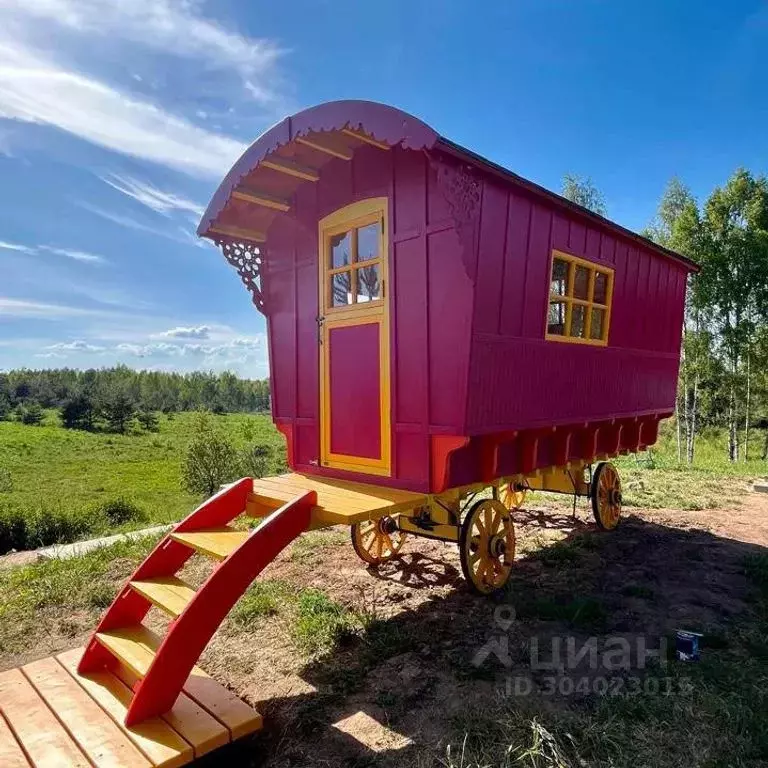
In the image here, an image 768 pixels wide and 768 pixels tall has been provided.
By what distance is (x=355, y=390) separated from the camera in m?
4.71

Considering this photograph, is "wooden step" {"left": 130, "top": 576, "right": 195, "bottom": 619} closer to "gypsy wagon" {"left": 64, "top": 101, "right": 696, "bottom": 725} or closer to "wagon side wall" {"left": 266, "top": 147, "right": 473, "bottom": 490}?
"gypsy wagon" {"left": 64, "top": 101, "right": 696, "bottom": 725}

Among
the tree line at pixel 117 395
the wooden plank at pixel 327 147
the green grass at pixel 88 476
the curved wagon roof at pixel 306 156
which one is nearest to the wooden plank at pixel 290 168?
the curved wagon roof at pixel 306 156

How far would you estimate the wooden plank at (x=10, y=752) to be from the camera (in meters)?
2.60

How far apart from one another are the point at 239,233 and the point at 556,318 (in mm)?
3247

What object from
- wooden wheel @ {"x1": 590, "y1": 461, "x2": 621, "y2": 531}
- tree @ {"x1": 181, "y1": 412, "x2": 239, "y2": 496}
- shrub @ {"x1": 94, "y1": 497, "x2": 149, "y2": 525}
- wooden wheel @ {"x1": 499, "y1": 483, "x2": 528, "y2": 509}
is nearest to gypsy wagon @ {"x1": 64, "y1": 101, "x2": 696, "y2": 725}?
wooden wheel @ {"x1": 499, "y1": 483, "x2": 528, "y2": 509}

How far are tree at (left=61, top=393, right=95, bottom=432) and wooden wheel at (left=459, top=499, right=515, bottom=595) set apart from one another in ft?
186

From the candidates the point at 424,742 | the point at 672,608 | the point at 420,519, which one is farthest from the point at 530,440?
the point at 424,742

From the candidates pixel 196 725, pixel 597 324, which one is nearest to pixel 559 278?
pixel 597 324

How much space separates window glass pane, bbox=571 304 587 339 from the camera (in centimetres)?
531

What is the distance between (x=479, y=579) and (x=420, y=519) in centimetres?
74

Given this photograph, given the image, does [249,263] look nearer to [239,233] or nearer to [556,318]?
[239,233]

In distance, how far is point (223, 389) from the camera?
9906 centimetres

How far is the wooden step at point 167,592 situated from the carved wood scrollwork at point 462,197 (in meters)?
2.86

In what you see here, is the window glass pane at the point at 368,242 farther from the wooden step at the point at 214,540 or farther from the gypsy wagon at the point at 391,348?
the wooden step at the point at 214,540
